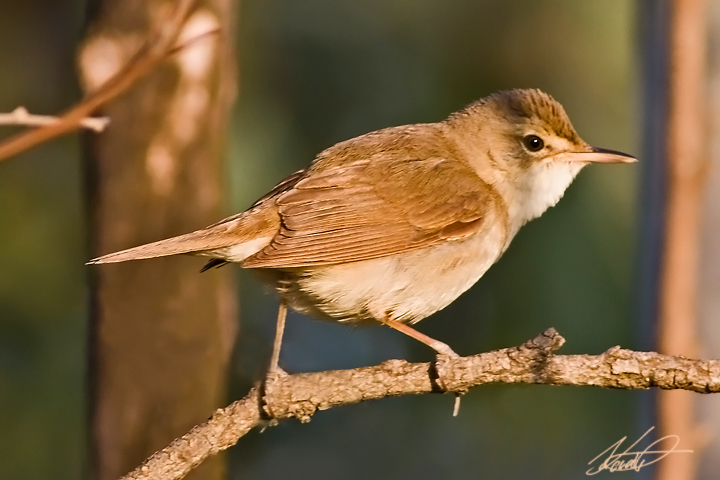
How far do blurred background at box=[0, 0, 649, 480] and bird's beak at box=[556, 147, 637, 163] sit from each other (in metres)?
2.65

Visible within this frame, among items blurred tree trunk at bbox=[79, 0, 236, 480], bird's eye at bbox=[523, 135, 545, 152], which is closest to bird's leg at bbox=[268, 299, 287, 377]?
blurred tree trunk at bbox=[79, 0, 236, 480]

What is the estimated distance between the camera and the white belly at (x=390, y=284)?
3.29 meters

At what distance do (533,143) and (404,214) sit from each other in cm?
70

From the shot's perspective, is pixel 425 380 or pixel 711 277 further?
pixel 711 277

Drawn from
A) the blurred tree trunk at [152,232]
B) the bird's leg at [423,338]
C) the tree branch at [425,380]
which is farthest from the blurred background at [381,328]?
the tree branch at [425,380]

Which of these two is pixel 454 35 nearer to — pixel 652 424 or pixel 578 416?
pixel 578 416

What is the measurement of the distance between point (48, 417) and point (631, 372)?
5009mm

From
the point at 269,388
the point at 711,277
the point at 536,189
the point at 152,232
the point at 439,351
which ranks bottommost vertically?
the point at 269,388

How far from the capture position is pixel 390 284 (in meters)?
3.34

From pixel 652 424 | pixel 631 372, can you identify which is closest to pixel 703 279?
pixel 652 424

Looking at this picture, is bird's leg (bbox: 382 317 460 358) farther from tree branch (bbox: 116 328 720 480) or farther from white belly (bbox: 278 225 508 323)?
tree branch (bbox: 116 328 720 480)

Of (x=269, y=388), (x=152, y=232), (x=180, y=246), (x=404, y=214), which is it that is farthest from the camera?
(x=152, y=232)

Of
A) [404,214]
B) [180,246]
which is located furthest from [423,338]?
[180,246]

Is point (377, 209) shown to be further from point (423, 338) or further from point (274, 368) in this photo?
point (274, 368)
